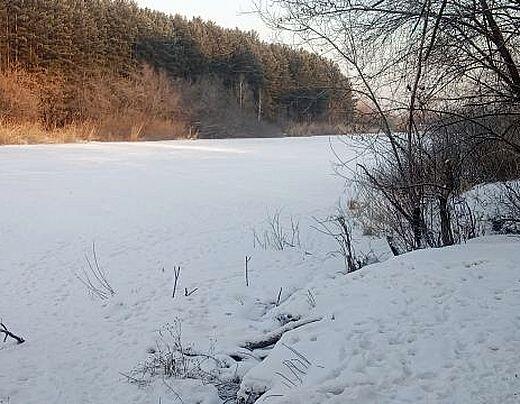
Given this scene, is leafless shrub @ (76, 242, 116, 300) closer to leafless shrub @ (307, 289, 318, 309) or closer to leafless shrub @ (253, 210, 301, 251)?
leafless shrub @ (253, 210, 301, 251)

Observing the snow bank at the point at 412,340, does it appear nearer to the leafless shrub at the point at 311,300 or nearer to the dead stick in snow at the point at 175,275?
the leafless shrub at the point at 311,300

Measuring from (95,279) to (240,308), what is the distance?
247cm

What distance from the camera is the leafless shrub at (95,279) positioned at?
7535 mm

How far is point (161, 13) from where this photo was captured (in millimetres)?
56000

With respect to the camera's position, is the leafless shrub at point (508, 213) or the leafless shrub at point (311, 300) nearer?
the leafless shrub at point (311, 300)

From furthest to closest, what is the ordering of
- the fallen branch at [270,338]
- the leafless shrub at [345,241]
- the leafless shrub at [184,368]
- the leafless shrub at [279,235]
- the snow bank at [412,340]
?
the leafless shrub at [279,235] < the leafless shrub at [345,241] < the fallen branch at [270,338] < the leafless shrub at [184,368] < the snow bank at [412,340]

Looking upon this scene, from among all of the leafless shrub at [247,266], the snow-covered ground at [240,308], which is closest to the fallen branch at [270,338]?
the snow-covered ground at [240,308]

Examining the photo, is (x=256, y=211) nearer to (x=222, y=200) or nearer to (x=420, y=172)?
(x=222, y=200)

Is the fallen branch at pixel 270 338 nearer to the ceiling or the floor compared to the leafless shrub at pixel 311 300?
nearer to the floor

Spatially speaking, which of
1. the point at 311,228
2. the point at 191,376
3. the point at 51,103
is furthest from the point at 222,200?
the point at 51,103

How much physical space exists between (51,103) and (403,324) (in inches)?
1574

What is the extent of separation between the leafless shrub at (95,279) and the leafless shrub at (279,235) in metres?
2.65

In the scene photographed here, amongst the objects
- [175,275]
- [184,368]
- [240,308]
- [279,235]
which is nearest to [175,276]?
[175,275]

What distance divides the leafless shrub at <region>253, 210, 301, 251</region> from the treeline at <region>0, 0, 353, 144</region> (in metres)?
18.2
